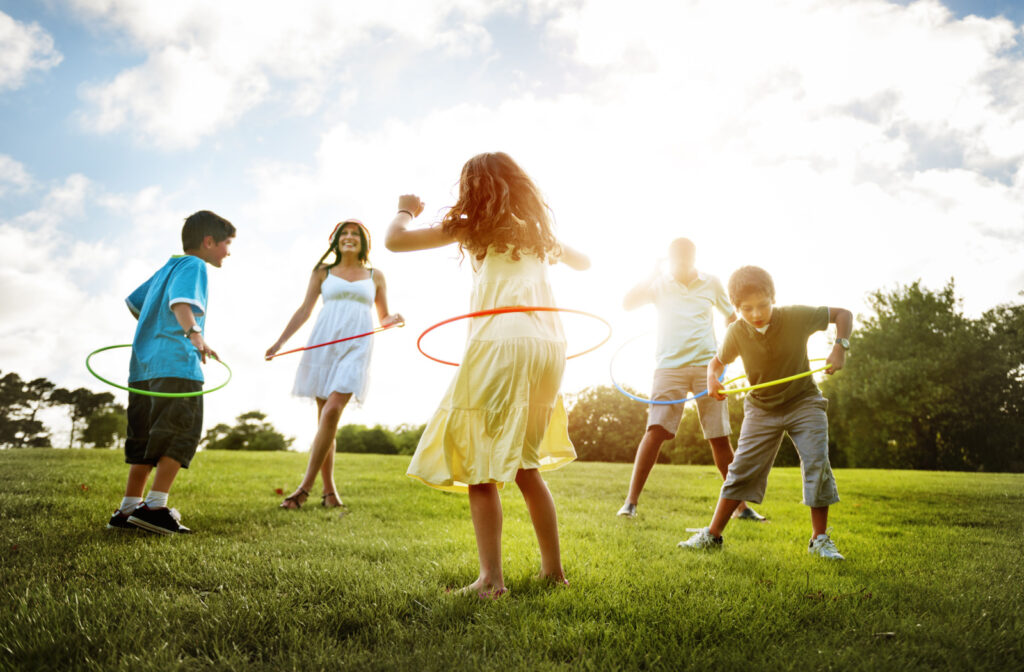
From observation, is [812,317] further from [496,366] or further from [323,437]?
[323,437]

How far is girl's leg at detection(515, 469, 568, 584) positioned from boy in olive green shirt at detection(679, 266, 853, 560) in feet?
4.89

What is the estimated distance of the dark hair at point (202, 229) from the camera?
15.7 feet

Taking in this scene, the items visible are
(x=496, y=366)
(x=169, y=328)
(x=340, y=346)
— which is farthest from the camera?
(x=340, y=346)

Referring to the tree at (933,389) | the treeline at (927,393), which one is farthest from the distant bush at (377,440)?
the tree at (933,389)

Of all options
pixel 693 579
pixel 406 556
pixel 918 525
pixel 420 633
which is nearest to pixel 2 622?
pixel 420 633

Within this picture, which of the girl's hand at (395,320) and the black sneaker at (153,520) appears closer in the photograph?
the black sneaker at (153,520)

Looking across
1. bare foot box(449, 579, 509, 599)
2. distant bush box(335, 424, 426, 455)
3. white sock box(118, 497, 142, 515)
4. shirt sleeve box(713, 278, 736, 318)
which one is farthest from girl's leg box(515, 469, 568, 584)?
distant bush box(335, 424, 426, 455)

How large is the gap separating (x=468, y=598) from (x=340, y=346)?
3642 millimetres

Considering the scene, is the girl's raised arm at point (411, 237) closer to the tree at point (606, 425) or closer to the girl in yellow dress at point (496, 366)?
the girl in yellow dress at point (496, 366)

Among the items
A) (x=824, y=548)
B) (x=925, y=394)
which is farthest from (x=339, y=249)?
(x=925, y=394)

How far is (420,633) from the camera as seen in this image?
7.84 feet

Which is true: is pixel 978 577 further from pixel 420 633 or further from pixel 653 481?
pixel 653 481

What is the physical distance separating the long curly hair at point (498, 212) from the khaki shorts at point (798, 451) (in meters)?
2.20

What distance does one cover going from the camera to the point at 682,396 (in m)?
5.83
